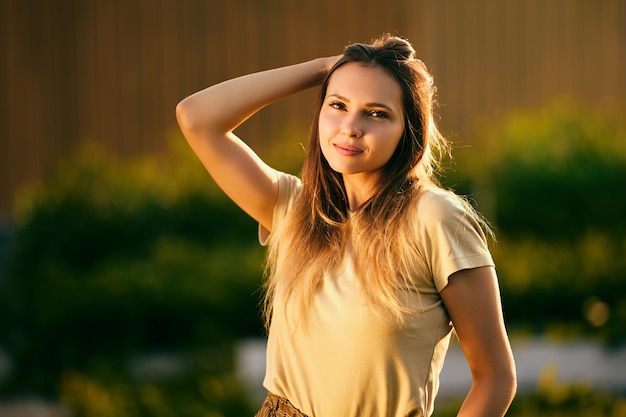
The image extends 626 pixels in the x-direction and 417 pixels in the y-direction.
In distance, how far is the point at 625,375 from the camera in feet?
19.5

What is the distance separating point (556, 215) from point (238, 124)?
5003 mm

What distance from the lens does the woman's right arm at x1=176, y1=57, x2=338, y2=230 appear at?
2.10 meters

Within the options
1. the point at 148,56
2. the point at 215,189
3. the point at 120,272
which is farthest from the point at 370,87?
the point at 148,56

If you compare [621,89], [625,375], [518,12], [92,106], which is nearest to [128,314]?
[92,106]

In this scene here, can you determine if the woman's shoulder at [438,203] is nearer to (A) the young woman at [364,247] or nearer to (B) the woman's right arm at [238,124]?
(A) the young woman at [364,247]

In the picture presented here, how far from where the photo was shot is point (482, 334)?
5.84 ft

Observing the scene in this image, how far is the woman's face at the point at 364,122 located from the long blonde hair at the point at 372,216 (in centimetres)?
2

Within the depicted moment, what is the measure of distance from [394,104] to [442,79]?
6.73 metres

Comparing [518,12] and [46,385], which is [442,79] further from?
[46,385]

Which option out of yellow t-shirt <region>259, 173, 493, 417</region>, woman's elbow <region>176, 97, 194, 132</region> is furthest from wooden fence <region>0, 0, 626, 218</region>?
yellow t-shirt <region>259, 173, 493, 417</region>

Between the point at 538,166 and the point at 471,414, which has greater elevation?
the point at 471,414

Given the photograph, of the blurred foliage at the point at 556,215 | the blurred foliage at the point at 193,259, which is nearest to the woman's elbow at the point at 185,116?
the blurred foliage at the point at 193,259

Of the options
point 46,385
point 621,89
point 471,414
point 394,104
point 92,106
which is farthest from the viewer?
point 621,89

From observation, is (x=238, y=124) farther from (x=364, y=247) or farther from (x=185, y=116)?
(x=364, y=247)
